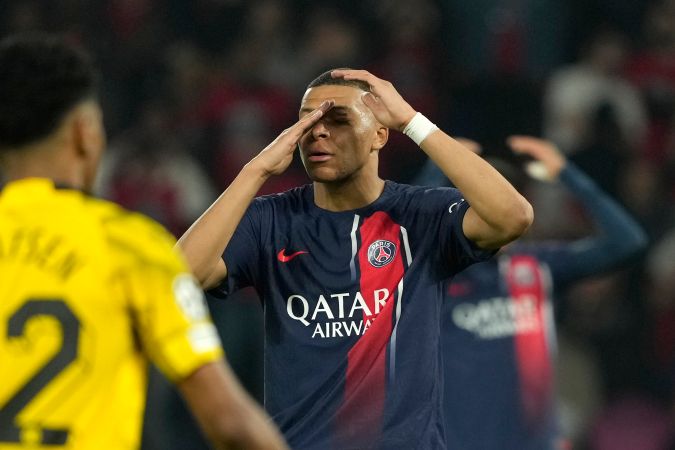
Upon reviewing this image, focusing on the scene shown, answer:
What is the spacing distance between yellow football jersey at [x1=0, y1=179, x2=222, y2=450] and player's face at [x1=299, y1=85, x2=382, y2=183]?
1.97 meters

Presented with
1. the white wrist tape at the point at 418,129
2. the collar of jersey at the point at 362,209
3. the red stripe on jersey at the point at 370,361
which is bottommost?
the red stripe on jersey at the point at 370,361

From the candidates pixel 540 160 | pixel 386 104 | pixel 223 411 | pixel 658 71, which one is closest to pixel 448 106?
pixel 658 71

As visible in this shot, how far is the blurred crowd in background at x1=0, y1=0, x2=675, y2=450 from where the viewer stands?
33.1ft

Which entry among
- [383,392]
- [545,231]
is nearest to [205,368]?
[383,392]

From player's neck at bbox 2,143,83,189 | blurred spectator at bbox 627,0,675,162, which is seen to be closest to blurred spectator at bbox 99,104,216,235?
blurred spectator at bbox 627,0,675,162

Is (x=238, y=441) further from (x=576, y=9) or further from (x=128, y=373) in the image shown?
(x=576, y=9)

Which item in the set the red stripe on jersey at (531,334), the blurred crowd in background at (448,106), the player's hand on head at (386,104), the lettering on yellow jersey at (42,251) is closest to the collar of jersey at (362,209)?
the player's hand on head at (386,104)

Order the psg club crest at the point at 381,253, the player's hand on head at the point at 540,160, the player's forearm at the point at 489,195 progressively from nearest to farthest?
the player's forearm at the point at 489,195 → the psg club crest at the point at 381,253 → the player's hand on head at the point at 540,160

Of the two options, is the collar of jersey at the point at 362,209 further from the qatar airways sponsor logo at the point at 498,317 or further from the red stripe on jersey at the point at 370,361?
the qatar airways sponsor logo at the point at 498,317

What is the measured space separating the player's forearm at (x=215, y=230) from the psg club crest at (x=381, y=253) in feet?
1.54

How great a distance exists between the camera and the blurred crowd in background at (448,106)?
397 inches

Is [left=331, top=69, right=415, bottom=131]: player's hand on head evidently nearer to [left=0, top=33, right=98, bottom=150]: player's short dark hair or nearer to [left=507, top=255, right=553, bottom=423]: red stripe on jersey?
[left=0, top=33, right=98, bottom=150]: player's short dark hair

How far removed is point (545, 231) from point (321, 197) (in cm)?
540

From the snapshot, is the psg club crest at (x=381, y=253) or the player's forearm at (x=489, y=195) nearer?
the player's forearm at (x=489, y=195)
